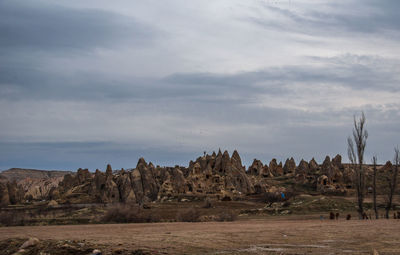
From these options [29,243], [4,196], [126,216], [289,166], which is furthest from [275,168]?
[29,243]

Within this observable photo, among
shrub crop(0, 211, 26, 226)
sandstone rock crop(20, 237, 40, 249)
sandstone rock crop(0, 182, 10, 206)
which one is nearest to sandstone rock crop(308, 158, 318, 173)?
sandstone rock crop(0, 182, 10, 206)

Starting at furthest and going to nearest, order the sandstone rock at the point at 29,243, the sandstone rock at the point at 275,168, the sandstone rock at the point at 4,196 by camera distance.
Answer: the sandstone rock at the point at 275,168 → the sandstone rock at the point at 4,196 → the sandstone rock at the point at 29,243

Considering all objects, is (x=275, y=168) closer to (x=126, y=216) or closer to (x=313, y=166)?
(x=313, y=166)

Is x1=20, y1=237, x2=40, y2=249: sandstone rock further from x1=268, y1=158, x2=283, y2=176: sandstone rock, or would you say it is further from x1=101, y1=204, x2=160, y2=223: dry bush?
x1=268, y1=158, x2=283, y2=176: sandstone rock

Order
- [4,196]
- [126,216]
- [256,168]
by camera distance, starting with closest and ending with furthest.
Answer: [126,216] < [4,196] < [256,168]

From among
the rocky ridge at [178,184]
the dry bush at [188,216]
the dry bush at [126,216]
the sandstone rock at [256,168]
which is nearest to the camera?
the dry bush at [126,216]

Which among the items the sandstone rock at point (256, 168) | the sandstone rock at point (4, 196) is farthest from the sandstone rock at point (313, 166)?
the sandstone rock at point (4, 196)

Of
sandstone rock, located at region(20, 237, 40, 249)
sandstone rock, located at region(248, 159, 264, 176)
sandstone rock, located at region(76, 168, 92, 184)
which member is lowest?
sandstone rock, located at region(20, 237, 40, 249)

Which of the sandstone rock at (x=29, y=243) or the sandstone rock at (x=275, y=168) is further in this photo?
the sandstone rock at (x=275, y=168)

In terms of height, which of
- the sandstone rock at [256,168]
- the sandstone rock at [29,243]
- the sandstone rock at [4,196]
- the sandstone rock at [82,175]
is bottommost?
the sandstone rock at [4,196]

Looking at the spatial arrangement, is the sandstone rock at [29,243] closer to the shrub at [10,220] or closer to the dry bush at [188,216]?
the shrub at [10,220]

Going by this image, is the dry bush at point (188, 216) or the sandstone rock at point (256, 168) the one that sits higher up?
the sandstone rock at point (256, 168)

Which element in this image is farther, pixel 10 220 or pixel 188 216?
pixel 188 216

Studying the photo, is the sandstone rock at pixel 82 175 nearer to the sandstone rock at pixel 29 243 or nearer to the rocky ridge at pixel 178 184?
the rocky ridge at pixel 178 184
